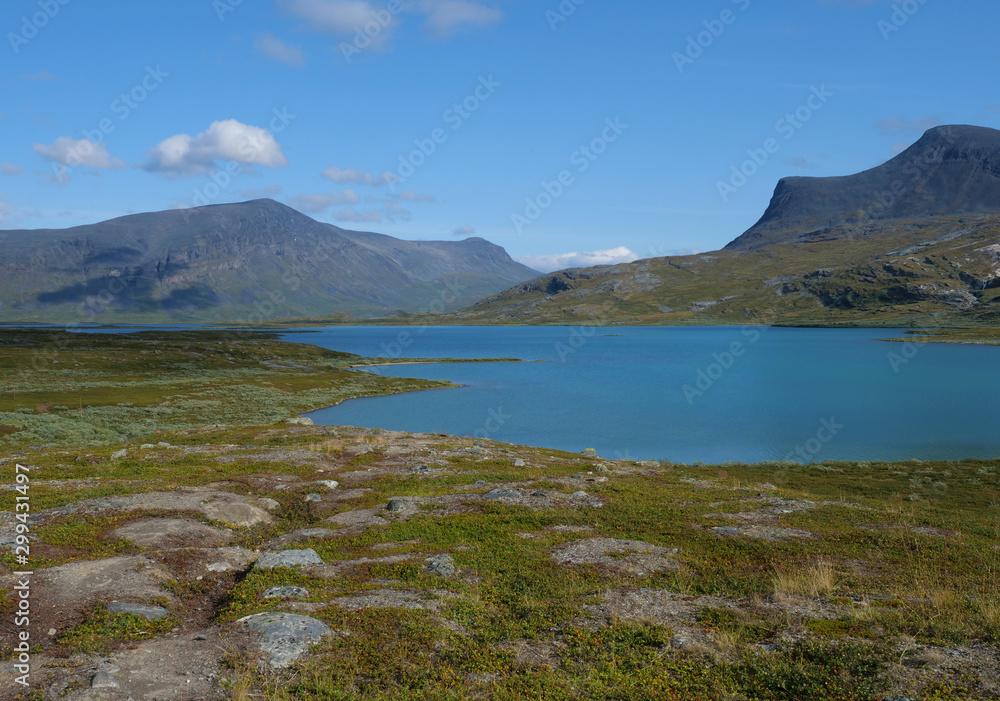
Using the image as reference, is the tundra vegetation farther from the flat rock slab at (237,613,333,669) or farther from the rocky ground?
the flat rock slab at (237,613,333,669)

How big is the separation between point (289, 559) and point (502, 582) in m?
7.57

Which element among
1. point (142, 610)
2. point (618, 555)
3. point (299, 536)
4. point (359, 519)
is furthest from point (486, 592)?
point (359, 519)

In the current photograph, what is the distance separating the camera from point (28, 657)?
1318 centimetres

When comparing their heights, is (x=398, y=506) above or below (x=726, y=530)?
above

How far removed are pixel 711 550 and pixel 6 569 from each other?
924 inches

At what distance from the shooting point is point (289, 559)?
20375mm

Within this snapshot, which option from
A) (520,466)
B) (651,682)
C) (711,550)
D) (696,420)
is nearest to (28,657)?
(651,682)

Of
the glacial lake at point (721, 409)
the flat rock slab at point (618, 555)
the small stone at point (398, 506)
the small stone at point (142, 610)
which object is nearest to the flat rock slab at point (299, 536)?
the small stone at point (398, 506)

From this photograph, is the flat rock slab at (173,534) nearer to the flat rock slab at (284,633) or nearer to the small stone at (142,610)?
the small stone at (142,610)

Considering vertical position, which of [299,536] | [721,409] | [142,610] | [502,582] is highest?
[142,610]

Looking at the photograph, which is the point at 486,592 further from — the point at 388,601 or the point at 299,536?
the point at 299,536

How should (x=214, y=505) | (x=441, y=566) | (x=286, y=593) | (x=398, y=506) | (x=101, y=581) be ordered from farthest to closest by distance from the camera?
(x=398, y=506) < (x=214, y=505) < (x=441, y=566) < (x=101, y=581) < (x=286, y=593)

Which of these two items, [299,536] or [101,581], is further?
[299,536]

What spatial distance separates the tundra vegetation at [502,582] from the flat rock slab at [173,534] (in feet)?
0.48
